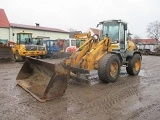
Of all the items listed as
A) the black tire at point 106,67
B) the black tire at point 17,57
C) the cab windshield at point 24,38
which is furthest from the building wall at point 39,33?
the black tire at point 106,67

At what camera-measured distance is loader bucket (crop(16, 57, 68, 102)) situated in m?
6.06

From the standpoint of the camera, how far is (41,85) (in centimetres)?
683

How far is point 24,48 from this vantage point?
17.1 meters

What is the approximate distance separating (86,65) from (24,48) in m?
10.1

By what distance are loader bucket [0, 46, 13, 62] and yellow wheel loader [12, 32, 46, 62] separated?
1.02m

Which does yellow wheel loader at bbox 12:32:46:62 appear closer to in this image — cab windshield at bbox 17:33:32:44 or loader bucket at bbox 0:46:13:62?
cab windshield at bbox 17:33:32:44

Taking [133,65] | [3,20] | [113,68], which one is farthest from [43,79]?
[3,20]

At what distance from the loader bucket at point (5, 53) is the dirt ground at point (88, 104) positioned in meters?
8.32

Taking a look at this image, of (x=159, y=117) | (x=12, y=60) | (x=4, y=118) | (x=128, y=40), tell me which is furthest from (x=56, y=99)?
(x=12, y=60)

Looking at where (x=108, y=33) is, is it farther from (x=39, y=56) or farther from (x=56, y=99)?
(x=39, y=56)

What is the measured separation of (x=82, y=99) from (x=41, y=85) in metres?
1.32

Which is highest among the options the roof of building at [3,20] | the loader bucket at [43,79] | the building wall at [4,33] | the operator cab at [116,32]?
the roof of building at [3,20]

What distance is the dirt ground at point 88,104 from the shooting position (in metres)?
5.02

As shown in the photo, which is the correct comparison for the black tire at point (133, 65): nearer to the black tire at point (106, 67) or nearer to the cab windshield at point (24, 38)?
the black tire at point (106, 67)
